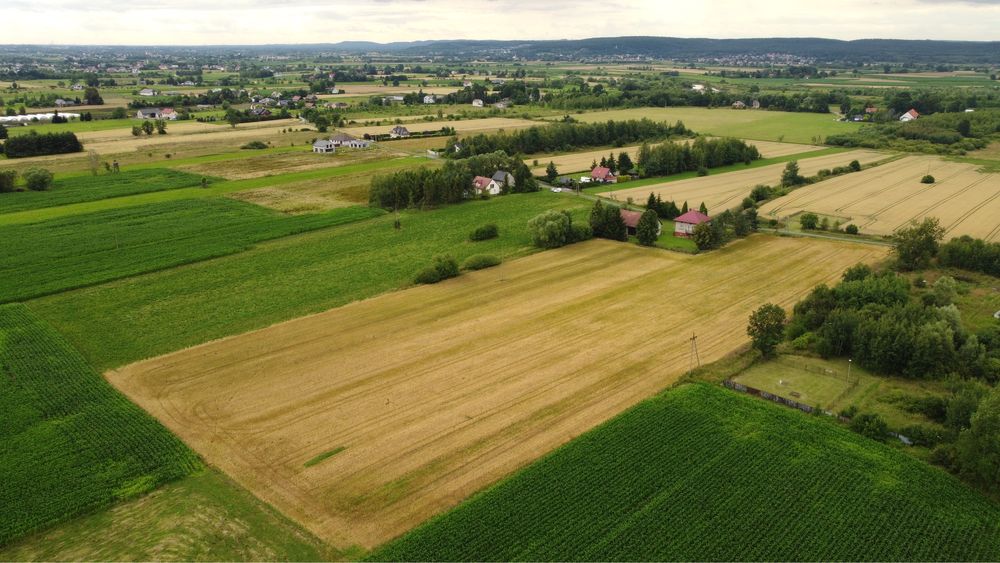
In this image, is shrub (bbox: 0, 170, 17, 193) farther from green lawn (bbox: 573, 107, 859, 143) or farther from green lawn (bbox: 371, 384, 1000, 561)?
green lawn (bbox: 573, 107, 859, 143)

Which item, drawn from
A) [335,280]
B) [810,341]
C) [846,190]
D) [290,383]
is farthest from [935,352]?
[846,190]

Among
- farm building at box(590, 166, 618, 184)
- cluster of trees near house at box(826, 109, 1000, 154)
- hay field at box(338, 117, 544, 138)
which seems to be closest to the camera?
farm building at box(590, 166, 618, 184)

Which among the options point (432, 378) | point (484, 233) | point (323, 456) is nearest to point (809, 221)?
point (484, 233)

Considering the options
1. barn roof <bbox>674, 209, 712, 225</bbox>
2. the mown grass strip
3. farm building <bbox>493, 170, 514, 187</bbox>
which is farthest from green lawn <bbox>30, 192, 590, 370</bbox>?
the mown grass strip

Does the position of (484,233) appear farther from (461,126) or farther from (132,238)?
(461,126)

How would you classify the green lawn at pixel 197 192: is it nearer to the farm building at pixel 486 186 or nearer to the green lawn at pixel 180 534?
the farm building at pixel 486 186

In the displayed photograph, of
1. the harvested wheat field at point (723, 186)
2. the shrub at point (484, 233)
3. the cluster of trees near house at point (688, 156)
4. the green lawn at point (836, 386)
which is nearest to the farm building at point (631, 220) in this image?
the shrub at point (484, 233)
